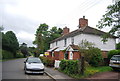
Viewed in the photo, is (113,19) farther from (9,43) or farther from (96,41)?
(9,43)

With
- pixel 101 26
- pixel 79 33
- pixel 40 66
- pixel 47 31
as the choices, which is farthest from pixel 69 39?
pixel 47 31

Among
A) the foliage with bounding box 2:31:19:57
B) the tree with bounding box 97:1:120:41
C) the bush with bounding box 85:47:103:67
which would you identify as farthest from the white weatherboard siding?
the foliage with bounding box 2:31:19:57

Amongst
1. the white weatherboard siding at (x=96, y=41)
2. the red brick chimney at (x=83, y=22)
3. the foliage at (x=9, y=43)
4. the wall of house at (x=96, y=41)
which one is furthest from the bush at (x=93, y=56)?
the foliage at (x=9, y=43)

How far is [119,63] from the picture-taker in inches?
538

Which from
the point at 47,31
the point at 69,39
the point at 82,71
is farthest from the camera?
the point at 47,31

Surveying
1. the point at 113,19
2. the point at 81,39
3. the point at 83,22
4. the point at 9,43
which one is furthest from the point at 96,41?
the point at 9,43

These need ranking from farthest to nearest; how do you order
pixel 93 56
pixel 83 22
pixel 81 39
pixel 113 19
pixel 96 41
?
pixel 83 22 → pixel 96 41 → pixel 81 39 → pixel 93 56 → pixel 113 19

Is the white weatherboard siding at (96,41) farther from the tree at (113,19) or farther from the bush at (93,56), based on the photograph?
the tree at (113,19)

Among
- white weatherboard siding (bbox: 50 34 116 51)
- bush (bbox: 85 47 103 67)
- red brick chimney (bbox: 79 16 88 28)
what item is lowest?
bush (bbox: 85 47 103 67)

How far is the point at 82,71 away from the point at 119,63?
4.15 meters

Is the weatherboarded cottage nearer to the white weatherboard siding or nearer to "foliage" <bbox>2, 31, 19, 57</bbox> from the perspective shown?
the white weatherboard siding

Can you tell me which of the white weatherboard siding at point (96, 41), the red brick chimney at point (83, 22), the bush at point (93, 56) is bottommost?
the bush at point (93, 56)

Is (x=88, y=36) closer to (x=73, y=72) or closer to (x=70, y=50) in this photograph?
(x=70, y=50)

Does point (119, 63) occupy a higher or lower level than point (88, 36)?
lower
